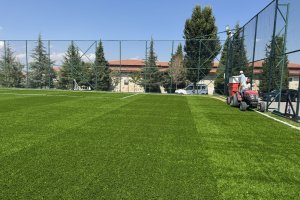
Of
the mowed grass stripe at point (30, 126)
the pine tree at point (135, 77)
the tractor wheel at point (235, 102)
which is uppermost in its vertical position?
the pine tree at point (135, 77)

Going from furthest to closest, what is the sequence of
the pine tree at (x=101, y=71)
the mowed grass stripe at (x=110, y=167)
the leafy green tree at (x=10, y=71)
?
the leafy green tree at (x=10, y=71) → the pine tree at (x=101, y=71) → the mowed grass stripe at (x=110, y=167)

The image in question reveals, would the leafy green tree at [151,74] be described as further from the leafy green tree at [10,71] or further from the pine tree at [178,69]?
the leafy green tree at [10,71]

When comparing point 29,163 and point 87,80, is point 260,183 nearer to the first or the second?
point 29,163

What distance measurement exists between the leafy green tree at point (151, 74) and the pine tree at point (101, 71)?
378cm

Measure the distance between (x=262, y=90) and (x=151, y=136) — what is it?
1084 cm

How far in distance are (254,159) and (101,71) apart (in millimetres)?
25171

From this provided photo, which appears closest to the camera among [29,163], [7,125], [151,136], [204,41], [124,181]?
[124,181]

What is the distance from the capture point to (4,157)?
4426 millimetres

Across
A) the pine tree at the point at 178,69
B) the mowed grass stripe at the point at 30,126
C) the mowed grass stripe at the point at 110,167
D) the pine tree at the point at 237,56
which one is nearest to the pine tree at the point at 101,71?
the pine tree at the point at 178,69

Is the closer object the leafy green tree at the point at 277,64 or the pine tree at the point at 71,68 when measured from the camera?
the leafy green tree at the point at 277,64

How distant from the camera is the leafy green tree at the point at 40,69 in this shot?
2848cm

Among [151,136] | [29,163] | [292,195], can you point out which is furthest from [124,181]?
[151,136]

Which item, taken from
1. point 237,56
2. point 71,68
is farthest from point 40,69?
point 237,56

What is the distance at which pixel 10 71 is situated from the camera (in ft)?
98.1
